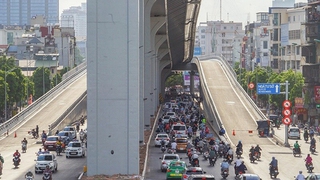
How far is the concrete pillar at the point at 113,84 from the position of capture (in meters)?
32.0

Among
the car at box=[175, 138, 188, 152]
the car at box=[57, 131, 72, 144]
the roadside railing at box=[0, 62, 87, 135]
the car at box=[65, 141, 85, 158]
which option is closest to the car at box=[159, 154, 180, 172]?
the car at box=[65, 141, 85, 158]

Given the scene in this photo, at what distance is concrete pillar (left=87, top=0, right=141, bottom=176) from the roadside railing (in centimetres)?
3707

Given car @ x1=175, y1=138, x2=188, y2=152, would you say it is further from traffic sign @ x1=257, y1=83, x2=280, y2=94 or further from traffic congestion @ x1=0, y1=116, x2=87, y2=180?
traffic sign @ x1=257, y1=83, x2=280, y2=94

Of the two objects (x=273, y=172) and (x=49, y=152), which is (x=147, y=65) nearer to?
(x=49, y=152)

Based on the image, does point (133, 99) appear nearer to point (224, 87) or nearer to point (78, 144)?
point (78, 144)

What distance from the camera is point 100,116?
3231 centimetres

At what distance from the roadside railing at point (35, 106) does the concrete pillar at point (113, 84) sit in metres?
37.1

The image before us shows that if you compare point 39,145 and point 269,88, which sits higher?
point 269,88

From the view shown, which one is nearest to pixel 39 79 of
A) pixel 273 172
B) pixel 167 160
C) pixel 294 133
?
pixel 294 133

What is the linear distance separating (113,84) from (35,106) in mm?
54117

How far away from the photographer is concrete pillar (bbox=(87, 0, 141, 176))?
32.0 m

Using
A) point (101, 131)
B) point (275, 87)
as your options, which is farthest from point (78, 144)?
point (275, 87)

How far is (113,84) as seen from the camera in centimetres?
3222

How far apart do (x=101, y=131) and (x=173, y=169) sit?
16.9 ft
